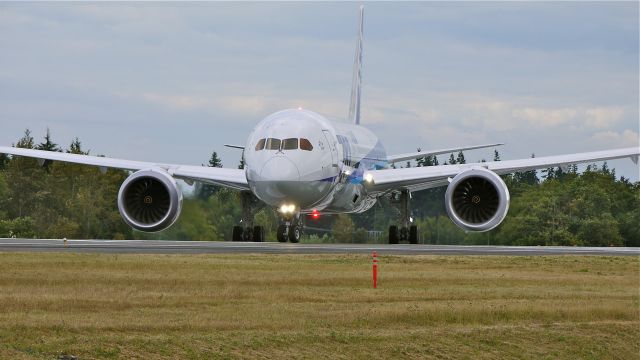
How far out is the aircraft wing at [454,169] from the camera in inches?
1951

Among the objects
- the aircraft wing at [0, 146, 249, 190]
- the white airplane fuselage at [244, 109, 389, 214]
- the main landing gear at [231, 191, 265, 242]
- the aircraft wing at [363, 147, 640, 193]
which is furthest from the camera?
the main landing gear at [231, 191, 265, 242]

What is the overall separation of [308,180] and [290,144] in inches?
54.3

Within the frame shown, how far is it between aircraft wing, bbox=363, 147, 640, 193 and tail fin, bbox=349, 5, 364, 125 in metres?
12.8

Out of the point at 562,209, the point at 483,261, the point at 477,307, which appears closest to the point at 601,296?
the point at 477,307

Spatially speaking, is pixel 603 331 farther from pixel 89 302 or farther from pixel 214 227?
pixel 214 227

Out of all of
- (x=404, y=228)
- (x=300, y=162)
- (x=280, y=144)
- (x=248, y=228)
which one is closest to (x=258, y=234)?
(x=248, y=228)

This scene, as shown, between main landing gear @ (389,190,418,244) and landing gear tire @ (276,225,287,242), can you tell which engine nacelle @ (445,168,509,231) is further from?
main landing gear @ (389,190,418,244)

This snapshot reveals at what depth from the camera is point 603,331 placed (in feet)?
92.1

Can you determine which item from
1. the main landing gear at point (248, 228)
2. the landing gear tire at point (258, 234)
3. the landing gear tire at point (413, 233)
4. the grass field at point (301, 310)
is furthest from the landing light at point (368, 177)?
the grass field at point (301, 310)

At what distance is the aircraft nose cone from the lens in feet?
149

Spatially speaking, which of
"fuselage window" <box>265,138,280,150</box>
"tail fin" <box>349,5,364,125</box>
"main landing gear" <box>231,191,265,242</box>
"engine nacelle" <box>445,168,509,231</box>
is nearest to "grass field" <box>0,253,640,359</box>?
"engine nacelle" <box>445,168,509,231</box>

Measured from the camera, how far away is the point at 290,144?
4612 centimetres

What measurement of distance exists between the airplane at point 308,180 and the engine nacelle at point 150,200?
0.03m

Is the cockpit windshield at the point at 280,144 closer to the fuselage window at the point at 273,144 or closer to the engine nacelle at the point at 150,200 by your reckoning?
the fuselage window at the point at 273,144
